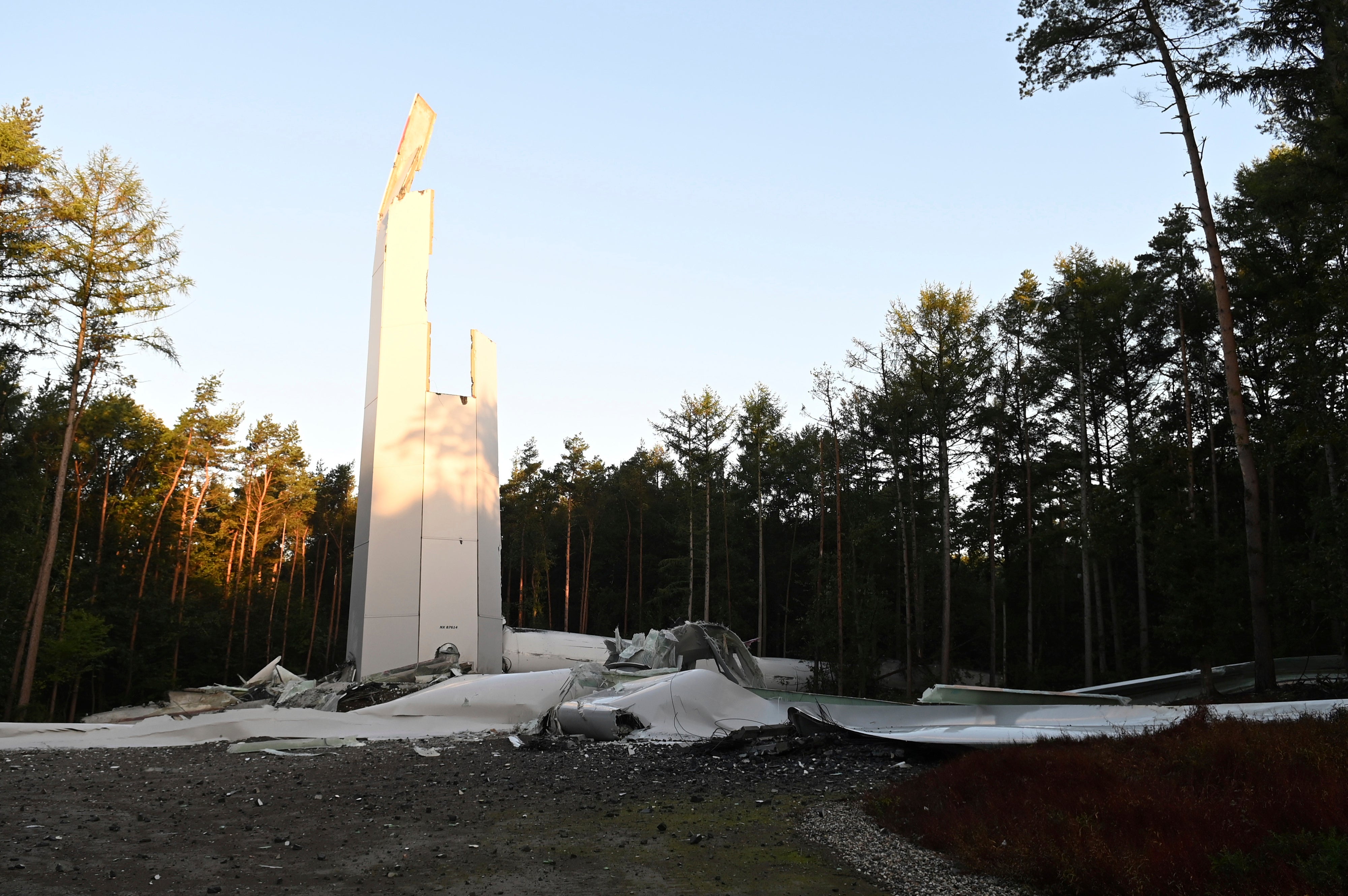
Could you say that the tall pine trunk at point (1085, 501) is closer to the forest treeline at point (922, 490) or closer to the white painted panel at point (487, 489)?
the forest treeline at point (922, 490)

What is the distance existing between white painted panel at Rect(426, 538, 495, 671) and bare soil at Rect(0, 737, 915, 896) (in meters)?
7.93

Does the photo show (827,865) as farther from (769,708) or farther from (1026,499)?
(1026,499)

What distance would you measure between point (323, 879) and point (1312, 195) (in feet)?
48.5

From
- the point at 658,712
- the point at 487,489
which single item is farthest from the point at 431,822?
the point at 487,489

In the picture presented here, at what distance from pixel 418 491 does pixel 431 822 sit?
12.7 m

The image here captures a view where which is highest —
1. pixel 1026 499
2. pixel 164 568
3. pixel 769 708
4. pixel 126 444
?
pixel 126 444

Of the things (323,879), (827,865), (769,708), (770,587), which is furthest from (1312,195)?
(770,587)

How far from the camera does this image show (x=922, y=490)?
27.9 metres

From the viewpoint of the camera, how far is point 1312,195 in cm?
1263

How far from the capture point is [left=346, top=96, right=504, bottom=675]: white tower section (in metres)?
17.2

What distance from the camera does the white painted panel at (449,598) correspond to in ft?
56.8

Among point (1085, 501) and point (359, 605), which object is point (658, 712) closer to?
point (359, 605)

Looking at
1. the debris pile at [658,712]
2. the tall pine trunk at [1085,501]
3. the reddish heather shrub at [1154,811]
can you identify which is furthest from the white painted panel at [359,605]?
the tall pine trunk at [1085,501]

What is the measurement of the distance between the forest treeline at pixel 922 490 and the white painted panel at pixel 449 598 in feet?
24.4
